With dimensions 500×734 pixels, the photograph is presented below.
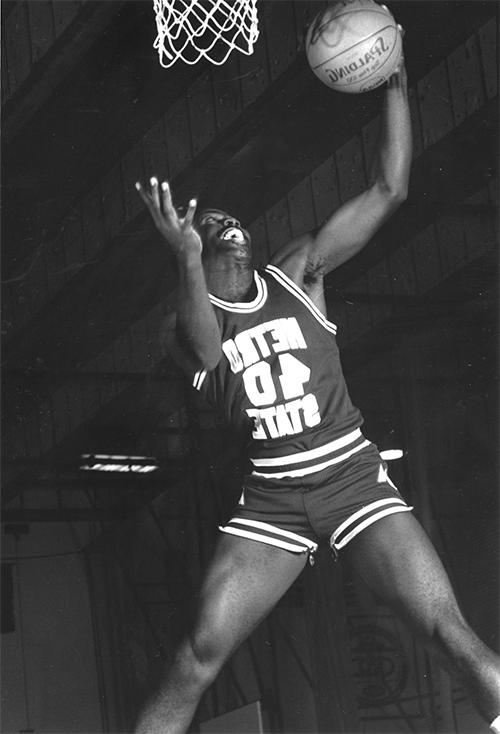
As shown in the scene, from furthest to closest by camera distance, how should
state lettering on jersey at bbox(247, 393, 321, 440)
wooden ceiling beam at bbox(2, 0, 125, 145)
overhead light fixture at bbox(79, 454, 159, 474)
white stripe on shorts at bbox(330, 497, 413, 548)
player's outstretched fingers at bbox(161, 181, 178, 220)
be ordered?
overhead light fixture at bbox(79, 454, 159, 474) → wooden ceiling beam at bbox(2, 0, 125, 145) → state lettering on jersey at bbox(247, 393, 321, 440) → white stripe on shorts at bbox(330, 497, 413, 548) → player's outstretched fingers at bbox(161, 181, 178, 220)

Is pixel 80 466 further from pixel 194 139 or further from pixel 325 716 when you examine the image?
pixel 194 139

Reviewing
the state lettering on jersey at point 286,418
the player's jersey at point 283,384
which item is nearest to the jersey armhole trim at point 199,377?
the player's jersey at point 283,384

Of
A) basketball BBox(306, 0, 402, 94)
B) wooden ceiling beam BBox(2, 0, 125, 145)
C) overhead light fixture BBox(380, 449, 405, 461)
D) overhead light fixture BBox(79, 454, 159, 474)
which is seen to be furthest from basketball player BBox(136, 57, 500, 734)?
overhead light fixture BBox(79, 454, 159, 474)

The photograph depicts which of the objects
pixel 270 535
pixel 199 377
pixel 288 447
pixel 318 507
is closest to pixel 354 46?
pixel 199 377

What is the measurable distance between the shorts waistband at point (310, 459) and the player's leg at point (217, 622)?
0.32 metres

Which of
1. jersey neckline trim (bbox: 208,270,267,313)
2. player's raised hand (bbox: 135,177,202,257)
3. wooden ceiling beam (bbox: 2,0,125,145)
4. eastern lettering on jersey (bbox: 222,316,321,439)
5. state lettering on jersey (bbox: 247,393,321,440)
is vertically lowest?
state lettering on jersey (bbox: 247,393,321,440)

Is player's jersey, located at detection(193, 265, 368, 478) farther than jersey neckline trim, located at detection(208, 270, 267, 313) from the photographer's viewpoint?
No

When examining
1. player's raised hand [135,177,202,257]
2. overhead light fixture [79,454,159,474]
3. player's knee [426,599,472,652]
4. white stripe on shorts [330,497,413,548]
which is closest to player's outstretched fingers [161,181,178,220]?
player's raised hand [135,177,202,257]

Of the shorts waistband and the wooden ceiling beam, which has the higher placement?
the wooden ceiling beam

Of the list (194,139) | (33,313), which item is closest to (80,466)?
(33,313)

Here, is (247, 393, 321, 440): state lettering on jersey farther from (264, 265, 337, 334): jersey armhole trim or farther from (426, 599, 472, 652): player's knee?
(426, 599, 472, 652): player's knee

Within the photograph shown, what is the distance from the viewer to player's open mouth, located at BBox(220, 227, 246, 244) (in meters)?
5.39

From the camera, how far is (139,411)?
16359mm

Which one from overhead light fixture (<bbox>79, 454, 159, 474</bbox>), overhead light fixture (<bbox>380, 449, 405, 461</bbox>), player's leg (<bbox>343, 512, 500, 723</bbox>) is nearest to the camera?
player's leg (<bbox>343, 512, 500, 723</bbox>)
